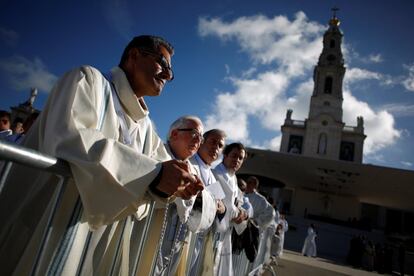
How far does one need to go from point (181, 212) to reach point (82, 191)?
0.78 meters

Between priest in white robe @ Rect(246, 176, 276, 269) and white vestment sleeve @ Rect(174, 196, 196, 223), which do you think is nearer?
white vestment sleeve @ Rect(174, 196, 196, 223)

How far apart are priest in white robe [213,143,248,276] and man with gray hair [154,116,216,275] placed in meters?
0.61

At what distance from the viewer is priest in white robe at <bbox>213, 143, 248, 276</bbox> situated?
2824 millimetres

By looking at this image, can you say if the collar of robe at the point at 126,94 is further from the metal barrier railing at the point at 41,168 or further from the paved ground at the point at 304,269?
the paved ground at the point at 304,269

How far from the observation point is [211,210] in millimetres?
1958

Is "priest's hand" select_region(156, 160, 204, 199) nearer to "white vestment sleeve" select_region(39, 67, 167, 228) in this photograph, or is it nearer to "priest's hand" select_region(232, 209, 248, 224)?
"white vestment sleeve" select_region(39, 67, 167, 228)

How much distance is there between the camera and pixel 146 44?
174cm

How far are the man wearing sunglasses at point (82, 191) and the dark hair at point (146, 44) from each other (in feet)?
1.41

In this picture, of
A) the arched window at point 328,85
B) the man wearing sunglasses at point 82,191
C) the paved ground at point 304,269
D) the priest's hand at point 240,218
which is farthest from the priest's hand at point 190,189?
the arched window at point 328,85

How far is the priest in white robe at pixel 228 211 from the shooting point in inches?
111

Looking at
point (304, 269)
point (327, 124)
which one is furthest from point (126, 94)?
point (327, 124)

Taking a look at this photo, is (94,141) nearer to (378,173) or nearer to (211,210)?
(211,210)

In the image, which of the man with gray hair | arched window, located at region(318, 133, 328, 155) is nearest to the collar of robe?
the man with gray hair

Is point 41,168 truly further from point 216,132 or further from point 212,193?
point 216,132
